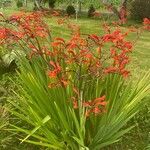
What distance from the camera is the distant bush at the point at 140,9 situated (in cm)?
2388

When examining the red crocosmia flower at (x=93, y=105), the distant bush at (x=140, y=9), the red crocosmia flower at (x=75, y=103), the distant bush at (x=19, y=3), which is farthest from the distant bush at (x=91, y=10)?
the red crocosmia flower at (x=93, y=105)

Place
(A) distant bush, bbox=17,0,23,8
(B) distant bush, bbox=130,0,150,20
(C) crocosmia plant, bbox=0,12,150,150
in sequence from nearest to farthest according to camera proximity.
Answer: (C) crocosmia plant, bbox=0,12,150,150 → (B) distant bush, bbox=130,0,150,20 → (A) distant bush, bbox=17,0,23,8

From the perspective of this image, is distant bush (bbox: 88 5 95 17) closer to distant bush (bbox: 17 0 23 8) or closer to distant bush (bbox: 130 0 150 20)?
distant bush (bbox: 130 0 150 20)

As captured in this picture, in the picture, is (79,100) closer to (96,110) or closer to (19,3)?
(96,110)

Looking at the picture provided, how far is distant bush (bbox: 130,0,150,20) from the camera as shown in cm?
2388

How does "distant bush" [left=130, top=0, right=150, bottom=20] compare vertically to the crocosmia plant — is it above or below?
below

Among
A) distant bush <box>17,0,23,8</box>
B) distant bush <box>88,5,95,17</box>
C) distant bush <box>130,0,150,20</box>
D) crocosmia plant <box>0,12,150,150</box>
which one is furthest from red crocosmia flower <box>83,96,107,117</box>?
distant bush <box>17,0,23,8</box>

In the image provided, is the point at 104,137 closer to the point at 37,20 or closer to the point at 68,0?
the point at 37,20

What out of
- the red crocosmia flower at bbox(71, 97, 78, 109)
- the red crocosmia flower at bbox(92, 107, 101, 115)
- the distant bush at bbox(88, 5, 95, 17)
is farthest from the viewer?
the distant bush at bbox(88, 5, 95, 17)

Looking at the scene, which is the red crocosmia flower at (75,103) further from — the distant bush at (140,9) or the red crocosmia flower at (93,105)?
the distant bush at (140,9)

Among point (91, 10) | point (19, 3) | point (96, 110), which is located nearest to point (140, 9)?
point (91, 10)

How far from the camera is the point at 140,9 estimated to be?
2414 centimetres

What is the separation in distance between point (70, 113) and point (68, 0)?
2113cm

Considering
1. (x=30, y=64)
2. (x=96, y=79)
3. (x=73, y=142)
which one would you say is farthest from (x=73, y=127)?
(x=30, y=64)
